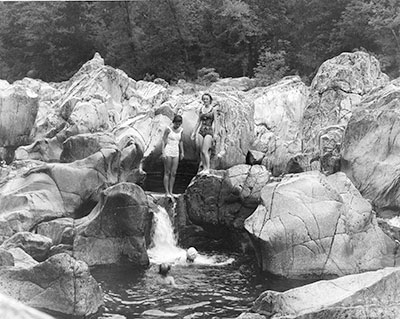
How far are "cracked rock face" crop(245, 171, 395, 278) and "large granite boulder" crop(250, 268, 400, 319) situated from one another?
9.42 feet

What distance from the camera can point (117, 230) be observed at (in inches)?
425

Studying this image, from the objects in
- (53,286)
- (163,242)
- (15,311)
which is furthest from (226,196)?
(15,311)

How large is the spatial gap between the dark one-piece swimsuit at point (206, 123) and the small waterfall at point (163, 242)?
2.31 m

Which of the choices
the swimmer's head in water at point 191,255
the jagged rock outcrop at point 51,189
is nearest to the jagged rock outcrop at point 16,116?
the jagged rock outcrop at point 51,189

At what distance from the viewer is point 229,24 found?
31984 mm

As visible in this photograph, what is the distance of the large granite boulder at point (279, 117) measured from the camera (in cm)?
1670

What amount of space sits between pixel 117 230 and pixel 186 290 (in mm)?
1936

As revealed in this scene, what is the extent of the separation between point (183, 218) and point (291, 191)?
129 inches

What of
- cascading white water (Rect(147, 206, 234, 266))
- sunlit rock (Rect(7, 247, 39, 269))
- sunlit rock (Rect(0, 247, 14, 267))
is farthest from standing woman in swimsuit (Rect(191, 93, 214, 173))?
sunlit rock (Rect(0, 247, 14, 267))

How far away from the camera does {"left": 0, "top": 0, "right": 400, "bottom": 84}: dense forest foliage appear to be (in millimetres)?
28125

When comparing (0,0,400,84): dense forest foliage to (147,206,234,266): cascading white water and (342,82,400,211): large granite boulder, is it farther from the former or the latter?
(147,206,234,266): cascading white water

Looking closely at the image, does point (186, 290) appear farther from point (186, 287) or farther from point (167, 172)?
point (167, 172)

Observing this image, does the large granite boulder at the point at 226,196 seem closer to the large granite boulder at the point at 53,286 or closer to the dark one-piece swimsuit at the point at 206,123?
the dark one-piece swimsuit at the point at 206,123

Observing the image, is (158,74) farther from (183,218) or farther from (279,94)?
(183,218)
